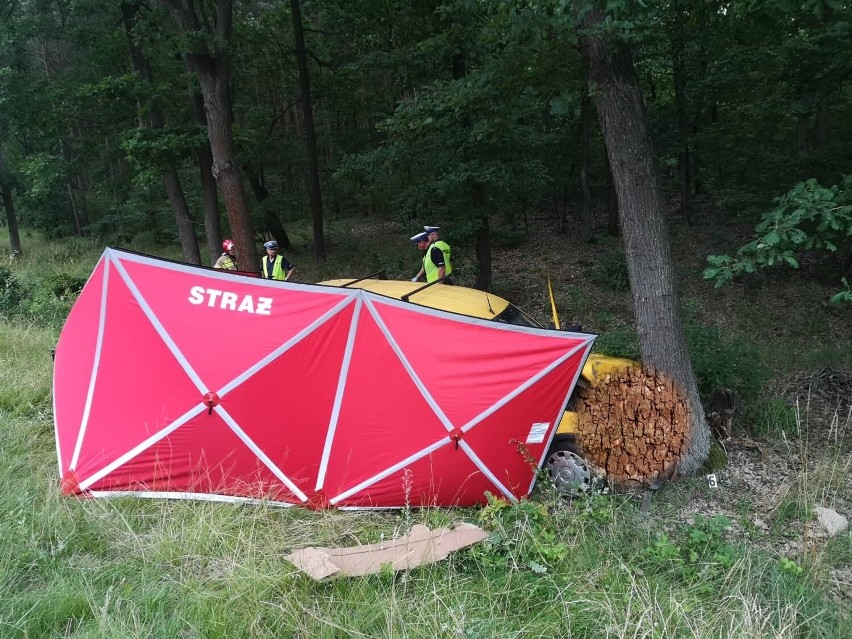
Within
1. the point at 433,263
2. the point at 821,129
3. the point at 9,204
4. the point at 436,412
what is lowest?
the point at 436,412

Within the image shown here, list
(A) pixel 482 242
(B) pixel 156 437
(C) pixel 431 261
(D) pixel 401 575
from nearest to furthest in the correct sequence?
(D) pixel 401 575, (B) pixel 156 437, (C) pixel 431 261, (A) pixel 482 242

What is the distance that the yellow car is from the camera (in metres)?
4.71

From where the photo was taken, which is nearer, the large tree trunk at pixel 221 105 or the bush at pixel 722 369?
the bush at pixel 722 369

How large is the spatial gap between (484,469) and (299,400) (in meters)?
1.51

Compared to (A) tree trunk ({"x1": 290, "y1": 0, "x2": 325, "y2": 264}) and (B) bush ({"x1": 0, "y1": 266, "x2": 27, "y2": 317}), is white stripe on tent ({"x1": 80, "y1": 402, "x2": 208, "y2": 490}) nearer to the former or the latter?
(B) bush ({"x1": 0, "y1": 266, "x2": 27, "y2": 317})

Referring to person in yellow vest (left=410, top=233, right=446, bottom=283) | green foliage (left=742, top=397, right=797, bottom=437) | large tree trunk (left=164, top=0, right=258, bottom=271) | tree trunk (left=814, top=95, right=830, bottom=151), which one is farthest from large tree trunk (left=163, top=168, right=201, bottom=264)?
tree trunk (left=814, top=95, right=830, bottom=151)

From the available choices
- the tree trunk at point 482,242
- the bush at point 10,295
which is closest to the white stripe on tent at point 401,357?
the tree trunk at point 482,242

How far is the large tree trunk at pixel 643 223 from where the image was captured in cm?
490

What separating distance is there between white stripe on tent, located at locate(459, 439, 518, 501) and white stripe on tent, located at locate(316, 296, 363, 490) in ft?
3.16

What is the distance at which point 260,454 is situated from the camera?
4.04 m

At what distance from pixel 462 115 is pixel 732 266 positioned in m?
3.23

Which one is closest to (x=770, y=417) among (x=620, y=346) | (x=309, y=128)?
(x=620, y=346)

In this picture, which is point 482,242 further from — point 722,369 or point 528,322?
point 528,322

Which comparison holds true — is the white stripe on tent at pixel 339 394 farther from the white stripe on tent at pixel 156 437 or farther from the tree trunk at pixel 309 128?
the tree trunk at pixel 309 128
